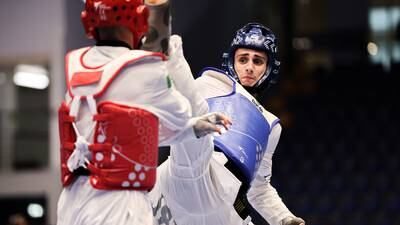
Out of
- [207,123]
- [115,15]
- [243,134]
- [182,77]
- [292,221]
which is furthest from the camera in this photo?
[292,221]

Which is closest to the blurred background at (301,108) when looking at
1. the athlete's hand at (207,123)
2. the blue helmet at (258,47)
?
the blue helmet at (258,47)

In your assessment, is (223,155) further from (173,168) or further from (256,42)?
(256,42)

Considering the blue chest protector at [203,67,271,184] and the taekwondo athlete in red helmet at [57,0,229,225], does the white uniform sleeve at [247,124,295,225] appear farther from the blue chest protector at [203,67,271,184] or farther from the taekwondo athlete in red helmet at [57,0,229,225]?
the taekwondo athlete in red helmet at [57,0,229,225]

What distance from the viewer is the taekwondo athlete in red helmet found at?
3.96 m

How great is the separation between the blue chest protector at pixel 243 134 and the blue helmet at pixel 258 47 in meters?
0.31

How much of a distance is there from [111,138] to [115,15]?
55cm

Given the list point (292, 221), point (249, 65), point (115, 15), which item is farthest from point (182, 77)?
point (292, 221)

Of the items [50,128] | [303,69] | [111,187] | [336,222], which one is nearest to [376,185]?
[336,222]

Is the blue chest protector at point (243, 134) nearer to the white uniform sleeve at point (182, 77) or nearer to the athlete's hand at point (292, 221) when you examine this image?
the athlete's hand at point (292, 221)

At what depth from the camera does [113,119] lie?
3959 mm

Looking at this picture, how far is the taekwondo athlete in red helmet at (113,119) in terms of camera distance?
396cm

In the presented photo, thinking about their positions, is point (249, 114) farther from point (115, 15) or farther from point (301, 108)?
point (301, 108)

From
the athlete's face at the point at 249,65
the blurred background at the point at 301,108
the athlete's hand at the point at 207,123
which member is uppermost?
the athlete's face at the point at 249,65

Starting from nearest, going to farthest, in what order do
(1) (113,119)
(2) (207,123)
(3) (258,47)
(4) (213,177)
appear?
(1) (113,119) < (2) (207,123) < (4) (213,177) < (3) (258,47)
